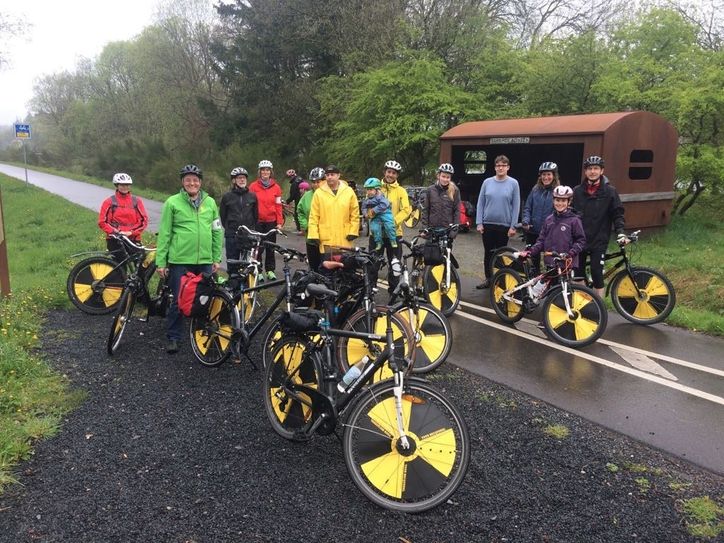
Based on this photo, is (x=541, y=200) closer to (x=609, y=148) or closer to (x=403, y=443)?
(x=609, y=148)

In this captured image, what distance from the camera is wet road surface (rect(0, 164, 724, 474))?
4.14 meters

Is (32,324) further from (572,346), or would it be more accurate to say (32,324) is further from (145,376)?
(572,346)

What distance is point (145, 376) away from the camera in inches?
203

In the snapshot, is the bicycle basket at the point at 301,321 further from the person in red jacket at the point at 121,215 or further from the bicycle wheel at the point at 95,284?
the person in red jacket at the point at 121,215

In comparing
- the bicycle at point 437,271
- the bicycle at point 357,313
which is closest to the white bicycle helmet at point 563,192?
the bicycle at point 437,271

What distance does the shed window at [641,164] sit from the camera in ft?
39.4

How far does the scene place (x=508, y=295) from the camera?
265 inches

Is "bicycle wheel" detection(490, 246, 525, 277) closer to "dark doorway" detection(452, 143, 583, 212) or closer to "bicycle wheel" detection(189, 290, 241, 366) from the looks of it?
"bicycle wheel" detection(189, 290, 241, 366)

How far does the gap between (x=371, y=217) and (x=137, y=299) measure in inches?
114

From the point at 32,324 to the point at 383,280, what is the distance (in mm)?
5009

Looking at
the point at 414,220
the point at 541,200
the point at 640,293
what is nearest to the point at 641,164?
the point at 414,220

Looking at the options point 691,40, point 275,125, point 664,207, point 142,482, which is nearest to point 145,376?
point 142,482

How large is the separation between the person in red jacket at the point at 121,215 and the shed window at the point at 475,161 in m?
9.76

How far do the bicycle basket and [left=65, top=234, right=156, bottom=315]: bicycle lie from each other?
407 cm
